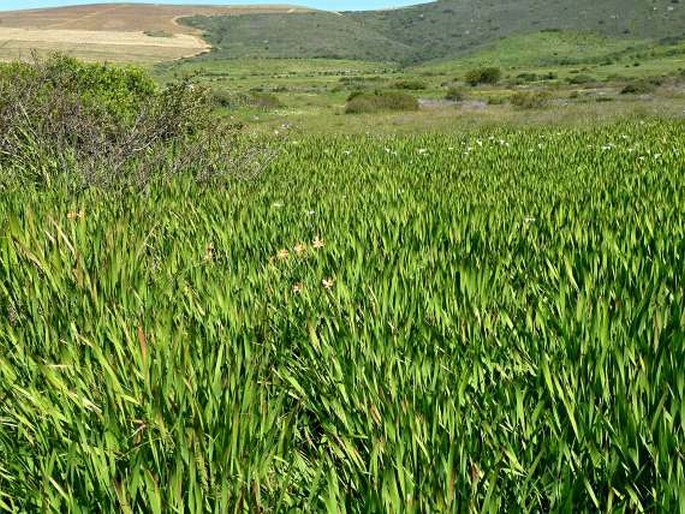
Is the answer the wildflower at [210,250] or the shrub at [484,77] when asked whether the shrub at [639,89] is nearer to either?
the shrub at [484,77]

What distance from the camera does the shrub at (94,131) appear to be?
7523mm

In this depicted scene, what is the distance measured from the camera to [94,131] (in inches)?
333

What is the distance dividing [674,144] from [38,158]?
9.92 meters

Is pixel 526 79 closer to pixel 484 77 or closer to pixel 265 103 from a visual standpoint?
pixel 484 77

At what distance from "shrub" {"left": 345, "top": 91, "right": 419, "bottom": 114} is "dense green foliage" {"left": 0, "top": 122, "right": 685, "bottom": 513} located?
1228 inches

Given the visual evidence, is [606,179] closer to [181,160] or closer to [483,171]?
[483,171]

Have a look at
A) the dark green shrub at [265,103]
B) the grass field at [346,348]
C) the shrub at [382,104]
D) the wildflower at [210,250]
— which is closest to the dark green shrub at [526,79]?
the shrub at [382,104]

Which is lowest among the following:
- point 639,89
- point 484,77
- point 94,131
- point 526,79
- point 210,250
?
point 210,250

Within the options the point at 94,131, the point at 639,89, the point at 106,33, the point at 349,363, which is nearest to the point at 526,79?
the point at 639,89

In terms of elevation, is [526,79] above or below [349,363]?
above

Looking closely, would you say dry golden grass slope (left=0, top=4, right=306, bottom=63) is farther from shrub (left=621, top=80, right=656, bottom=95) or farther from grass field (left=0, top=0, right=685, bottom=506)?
grass field (left=0, top=0, right=685, bottom=506)

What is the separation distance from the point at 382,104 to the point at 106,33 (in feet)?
471

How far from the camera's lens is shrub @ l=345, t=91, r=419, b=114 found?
35625 mm

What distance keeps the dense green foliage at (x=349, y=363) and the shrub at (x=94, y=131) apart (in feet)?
7.14
